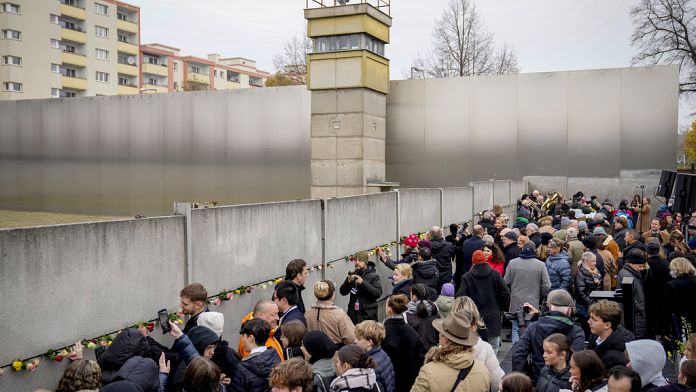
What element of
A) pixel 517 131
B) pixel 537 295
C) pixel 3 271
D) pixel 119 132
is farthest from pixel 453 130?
pixel 3 271

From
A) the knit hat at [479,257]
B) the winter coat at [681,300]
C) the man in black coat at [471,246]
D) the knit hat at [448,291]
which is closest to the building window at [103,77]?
the man in black coat at [471,246]

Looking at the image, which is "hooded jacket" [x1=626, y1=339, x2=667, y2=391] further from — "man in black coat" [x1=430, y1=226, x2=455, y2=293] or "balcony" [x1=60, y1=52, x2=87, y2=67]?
"balcony" [x1=60, y1=52, x2=87, y2=67]

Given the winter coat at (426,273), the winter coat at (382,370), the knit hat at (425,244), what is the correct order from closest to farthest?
1. the winter coat at (382,370)
2. the winter coat at (426,273)
3. the knit hat at (425,244)

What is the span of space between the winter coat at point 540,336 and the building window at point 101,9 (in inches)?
2816

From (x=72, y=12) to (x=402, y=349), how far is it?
223ft

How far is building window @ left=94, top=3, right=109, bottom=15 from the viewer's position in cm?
6762

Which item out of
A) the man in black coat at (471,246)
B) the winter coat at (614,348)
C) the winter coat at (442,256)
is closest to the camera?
the winter coat at (614,348)

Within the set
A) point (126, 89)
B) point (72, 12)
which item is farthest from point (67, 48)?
point (126, 89)

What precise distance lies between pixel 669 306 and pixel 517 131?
64.2 ft

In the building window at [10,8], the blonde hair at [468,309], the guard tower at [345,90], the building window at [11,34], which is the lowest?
the blonde hair at [468,309]

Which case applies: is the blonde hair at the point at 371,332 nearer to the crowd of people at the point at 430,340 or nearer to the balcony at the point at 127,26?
the crowd of people at the point at 430,340

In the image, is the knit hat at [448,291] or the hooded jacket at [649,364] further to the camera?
the knit hat at [448,291]

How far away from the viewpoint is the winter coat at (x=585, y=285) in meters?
8.70

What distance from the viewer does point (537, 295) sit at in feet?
29.6
